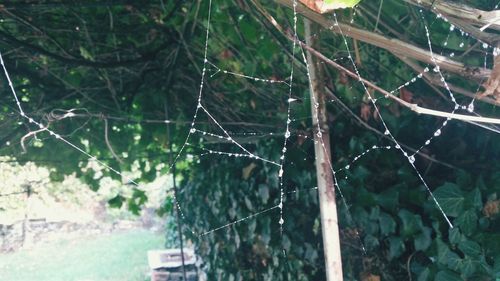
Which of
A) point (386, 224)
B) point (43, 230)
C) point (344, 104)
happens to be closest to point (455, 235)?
point (386, 224)

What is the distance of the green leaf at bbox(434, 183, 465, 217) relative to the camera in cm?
132

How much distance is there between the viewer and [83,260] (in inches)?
235

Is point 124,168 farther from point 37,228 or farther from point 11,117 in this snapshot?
point 37,228

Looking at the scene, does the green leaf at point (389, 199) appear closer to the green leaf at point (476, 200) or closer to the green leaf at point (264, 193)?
the green leaf at point (476, 200)

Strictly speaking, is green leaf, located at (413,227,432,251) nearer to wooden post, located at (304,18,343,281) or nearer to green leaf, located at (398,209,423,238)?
green leaf, located at (398,209,423,238)

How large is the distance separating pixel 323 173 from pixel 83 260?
216 inches

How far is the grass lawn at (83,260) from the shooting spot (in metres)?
4.57

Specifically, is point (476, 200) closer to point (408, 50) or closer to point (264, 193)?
point (408, 50)

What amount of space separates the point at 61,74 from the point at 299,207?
1.24 m

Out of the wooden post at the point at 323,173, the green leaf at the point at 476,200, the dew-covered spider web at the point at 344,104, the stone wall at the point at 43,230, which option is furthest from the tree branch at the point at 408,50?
the stone wall at the point at 43,230

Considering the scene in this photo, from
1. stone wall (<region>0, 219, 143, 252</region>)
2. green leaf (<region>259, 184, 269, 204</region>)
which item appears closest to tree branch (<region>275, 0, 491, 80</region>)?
green leaf (<region>259, 184, 269, 204</region>)

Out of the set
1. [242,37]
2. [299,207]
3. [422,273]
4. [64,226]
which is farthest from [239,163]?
[64,226]

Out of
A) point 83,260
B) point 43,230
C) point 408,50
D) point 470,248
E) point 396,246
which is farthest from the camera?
point 43,230

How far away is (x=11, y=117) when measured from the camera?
2260 millimetres
